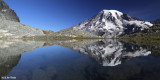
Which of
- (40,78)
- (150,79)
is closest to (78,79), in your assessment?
(40,78)

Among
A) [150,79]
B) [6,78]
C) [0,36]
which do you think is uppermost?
[0,36]

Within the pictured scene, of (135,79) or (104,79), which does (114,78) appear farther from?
(135,79)

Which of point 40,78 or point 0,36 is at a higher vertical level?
point 0,36

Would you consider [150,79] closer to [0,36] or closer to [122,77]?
[122,77]

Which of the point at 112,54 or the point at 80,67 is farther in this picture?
the point at 112,54

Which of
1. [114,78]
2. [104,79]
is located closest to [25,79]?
[104,79]

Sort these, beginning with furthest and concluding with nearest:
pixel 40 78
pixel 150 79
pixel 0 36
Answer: pixel 0 36, pixel 40 78, pixel 150 79

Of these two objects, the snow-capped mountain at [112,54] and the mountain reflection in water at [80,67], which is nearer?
the mountain reflection in water at [80,67]

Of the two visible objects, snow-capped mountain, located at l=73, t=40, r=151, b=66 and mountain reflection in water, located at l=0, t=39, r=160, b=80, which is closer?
mountain reflection in water, located at l=0, t=39, r=160, b=80

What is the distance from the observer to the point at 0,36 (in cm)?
19225

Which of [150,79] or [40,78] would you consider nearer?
[150,79]

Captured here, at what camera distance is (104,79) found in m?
11.7

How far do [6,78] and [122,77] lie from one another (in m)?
12.1

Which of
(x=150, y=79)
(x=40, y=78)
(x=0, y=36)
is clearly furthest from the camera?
(x=0, y=36)
